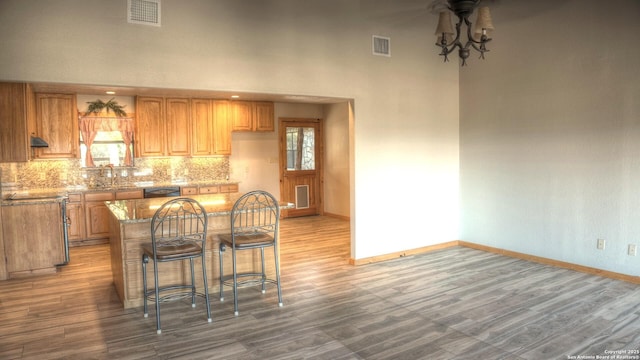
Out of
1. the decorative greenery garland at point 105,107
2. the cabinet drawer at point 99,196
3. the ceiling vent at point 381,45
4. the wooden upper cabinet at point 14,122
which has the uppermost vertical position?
the ceiling vent at point 381,45

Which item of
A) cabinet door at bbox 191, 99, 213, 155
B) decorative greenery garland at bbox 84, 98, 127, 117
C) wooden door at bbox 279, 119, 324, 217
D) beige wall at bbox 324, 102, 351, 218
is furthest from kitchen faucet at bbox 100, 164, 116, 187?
beige wall at bbox 324, 102, 351, 218

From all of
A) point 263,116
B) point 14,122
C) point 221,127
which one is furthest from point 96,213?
point 263,116

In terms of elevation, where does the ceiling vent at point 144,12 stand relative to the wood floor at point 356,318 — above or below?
above

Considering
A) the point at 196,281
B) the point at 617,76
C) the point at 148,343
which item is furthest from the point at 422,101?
the point at 148,343

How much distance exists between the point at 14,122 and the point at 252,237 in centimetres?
306

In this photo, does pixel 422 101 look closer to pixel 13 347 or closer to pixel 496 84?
pixel 496 84

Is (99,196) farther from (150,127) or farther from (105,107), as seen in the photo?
(105,107)

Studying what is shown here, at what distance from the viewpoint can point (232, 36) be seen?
15.4 ft

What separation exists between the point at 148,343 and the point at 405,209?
12.1ft

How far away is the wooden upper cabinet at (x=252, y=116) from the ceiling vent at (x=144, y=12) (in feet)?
11.3

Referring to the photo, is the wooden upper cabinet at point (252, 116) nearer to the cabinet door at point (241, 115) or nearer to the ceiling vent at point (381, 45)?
the cabinet door at point (241, 115)

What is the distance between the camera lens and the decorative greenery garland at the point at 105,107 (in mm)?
6877

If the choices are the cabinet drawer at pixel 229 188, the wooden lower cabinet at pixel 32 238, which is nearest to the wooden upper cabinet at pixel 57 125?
the wooden lower cabinet at pixel 32 238

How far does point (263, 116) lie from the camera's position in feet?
26.8
